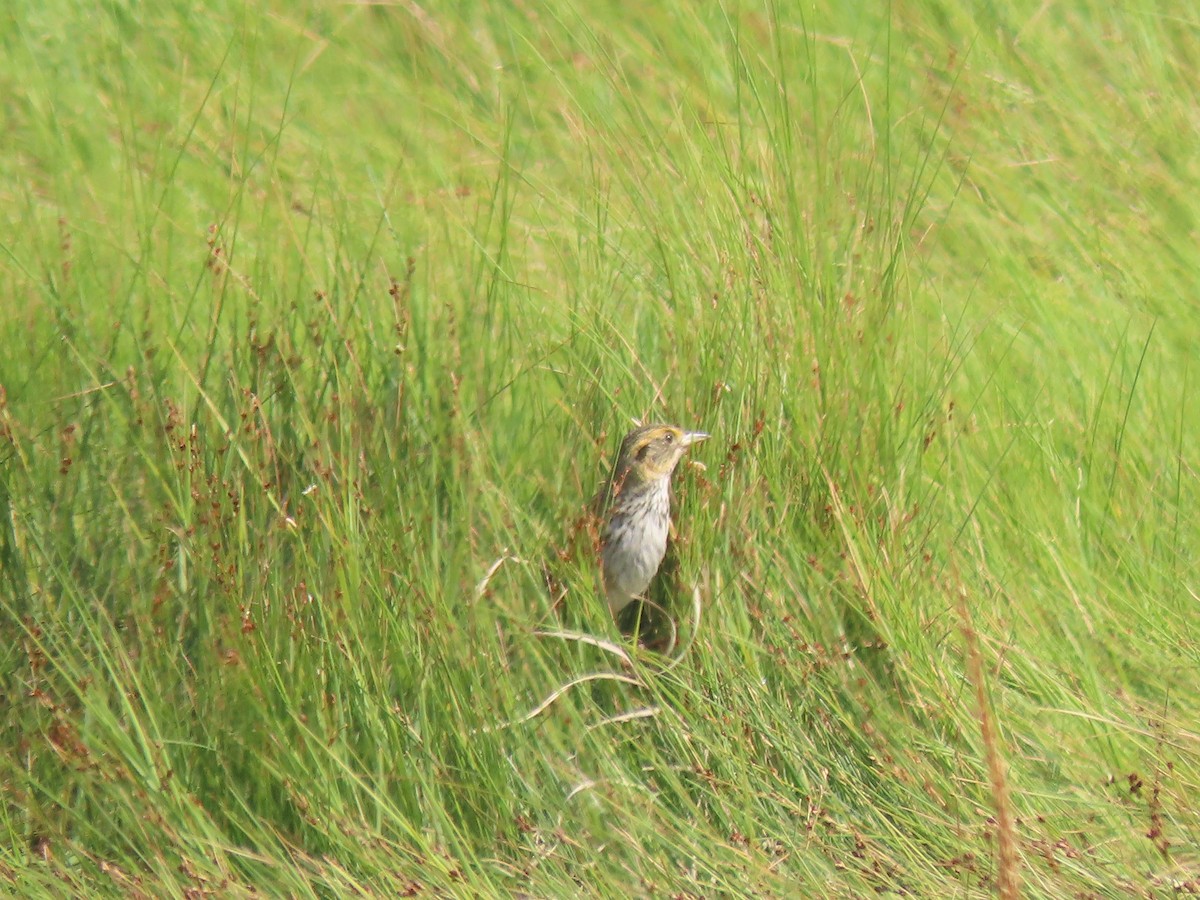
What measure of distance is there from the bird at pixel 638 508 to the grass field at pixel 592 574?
0.09 metres

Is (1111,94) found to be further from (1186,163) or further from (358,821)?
(358,821)

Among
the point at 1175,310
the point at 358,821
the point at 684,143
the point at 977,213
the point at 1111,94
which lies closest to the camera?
the point at 358,821

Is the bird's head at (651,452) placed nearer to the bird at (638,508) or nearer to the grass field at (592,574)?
the bird at (638,508)

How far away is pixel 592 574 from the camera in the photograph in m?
3.79

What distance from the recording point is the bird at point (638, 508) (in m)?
3.91

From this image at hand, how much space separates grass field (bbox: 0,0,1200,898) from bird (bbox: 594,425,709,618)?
93 millimetres

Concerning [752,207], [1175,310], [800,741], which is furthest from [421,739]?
[1175,310]

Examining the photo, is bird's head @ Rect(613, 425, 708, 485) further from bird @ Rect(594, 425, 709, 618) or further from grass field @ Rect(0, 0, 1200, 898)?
grass field @ Rect(0, 0, 1200, 898)

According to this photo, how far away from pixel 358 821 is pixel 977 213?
11.3 feet

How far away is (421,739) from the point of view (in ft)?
11.5

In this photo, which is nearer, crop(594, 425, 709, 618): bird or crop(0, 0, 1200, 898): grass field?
crop(0, 0, 1200, 898): grass field

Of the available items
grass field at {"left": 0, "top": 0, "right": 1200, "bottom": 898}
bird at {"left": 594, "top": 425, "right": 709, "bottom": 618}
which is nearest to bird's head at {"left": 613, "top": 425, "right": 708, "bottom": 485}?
bird at {"left": 594, "top": 425, "right": 709, "bottom": 618}

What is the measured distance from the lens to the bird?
12.8 ft

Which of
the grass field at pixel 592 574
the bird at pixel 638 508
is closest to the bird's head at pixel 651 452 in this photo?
the bird at pixel 638 508
